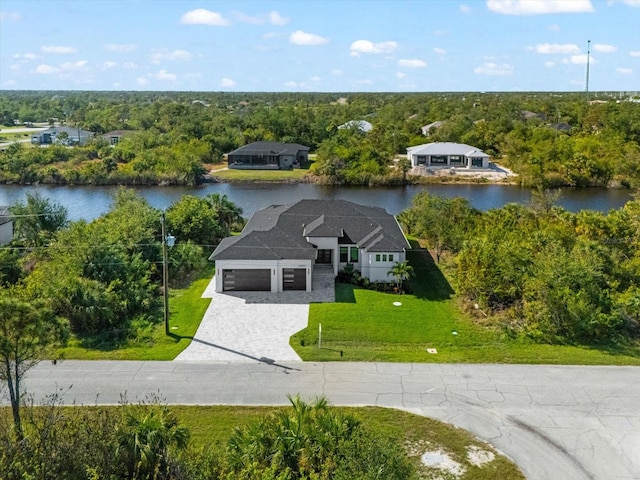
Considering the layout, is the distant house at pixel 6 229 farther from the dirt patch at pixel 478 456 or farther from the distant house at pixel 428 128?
the distant house at pixel 428 128

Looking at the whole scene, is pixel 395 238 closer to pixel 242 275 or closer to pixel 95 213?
pixel 242 275

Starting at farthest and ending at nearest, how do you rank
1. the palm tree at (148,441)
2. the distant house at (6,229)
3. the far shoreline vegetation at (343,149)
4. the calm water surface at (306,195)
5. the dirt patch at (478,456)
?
the far shoreline vegetation at (343,149) < the calm water surface at (306,195) < the distant house at (6,229) < the dirt patch at (478,456) < the palm tree at (148,441)

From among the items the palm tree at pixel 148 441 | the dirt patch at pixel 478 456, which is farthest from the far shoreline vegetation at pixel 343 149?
the palm tree at pixel 148 441

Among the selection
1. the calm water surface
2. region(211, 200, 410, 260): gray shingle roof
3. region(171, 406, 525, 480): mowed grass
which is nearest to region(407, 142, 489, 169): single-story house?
the calm water surface

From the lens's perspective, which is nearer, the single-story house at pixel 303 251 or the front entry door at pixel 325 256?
the single-story house at pixel 303 251

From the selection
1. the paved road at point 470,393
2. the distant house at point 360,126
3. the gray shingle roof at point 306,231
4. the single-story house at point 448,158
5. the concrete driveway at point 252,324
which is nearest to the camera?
the paved road at point 470,393

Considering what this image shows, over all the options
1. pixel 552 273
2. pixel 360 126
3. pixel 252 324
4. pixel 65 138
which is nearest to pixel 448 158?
pixel 360 126

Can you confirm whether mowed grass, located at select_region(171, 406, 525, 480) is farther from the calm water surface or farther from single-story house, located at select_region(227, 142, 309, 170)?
single-story house, located at select_region(227, 142, 309, 170)
